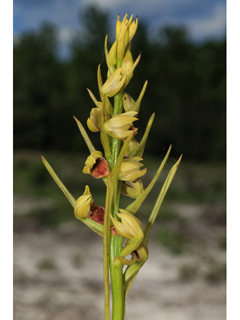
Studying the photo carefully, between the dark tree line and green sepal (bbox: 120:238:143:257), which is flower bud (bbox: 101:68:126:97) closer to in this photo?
green sepal (bbox: 120:238:143:257)

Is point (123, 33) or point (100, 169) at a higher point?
point (123, 33)

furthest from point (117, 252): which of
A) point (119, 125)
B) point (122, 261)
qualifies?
point (119, 125)

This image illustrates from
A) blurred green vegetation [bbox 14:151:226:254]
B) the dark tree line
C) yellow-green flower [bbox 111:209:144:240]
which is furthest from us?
blurred green vegetation [bbox 14:151:226:254]

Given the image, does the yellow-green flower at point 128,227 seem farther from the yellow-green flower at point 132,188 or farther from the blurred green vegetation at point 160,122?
the blurred green vegetation at point 160,122

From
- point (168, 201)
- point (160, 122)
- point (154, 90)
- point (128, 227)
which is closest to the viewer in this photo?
point (128, 227)

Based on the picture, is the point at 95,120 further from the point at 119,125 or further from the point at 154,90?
the point at 154,90

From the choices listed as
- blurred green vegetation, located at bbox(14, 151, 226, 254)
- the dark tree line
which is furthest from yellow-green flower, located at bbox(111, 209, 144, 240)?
blurred green vegetation, located at bbox(14, 151, 226, 254)
